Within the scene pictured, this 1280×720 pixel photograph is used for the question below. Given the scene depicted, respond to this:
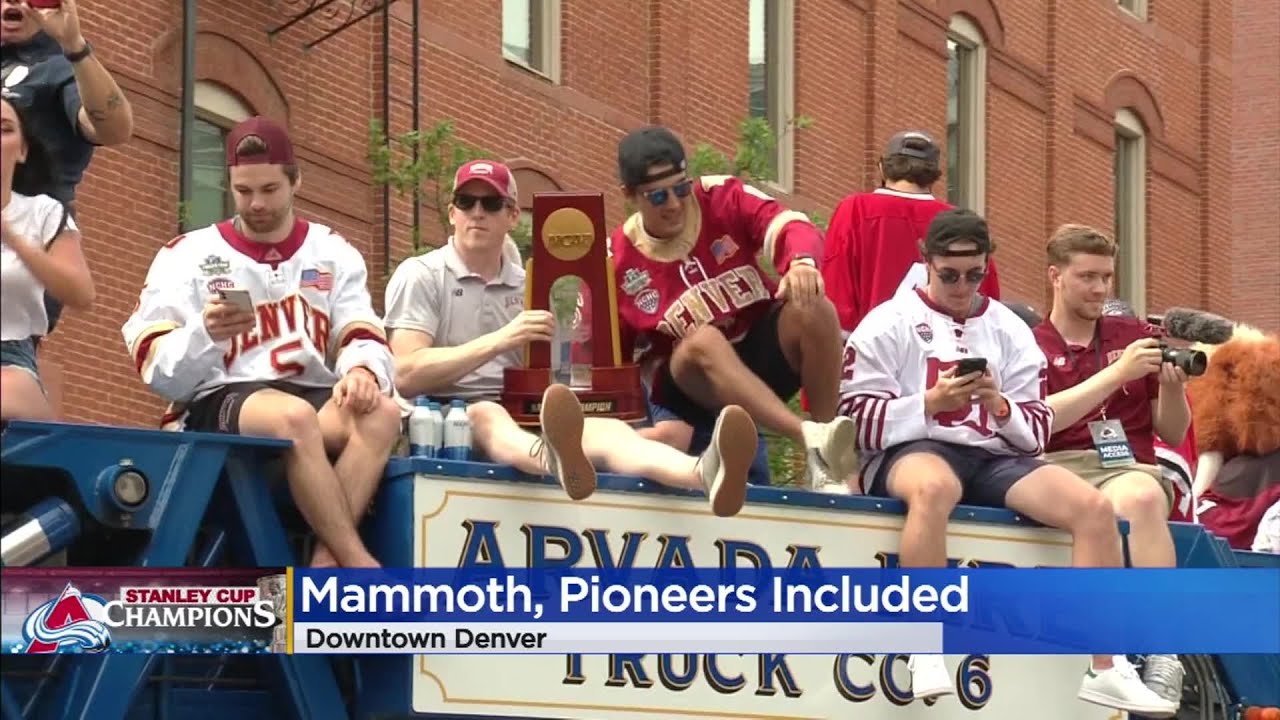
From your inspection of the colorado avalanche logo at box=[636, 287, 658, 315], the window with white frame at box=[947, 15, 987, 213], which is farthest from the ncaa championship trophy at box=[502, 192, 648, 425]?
the window with white frame at box=[947, 15, 987, 213]

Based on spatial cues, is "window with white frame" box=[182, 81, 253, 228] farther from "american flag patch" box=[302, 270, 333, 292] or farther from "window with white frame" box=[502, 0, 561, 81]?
"american flag patch" box=[302, 270, 333, 292]

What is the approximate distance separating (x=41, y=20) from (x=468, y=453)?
67.2 inches

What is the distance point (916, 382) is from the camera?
8992 millimetres

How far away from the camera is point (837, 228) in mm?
10109

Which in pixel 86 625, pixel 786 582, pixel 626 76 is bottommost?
pixel 86 625

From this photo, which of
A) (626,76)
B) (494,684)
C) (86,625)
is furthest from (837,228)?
(626,76)

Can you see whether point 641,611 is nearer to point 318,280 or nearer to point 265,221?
point 318,280

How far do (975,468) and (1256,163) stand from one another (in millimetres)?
30698

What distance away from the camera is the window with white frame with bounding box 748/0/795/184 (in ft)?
Answer: 78.5

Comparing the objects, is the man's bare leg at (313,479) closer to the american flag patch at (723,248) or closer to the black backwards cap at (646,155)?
the black backwards cap at (646,155)

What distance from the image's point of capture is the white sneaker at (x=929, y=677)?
8.22 metres

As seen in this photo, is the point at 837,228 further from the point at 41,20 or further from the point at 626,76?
the point at 626,76

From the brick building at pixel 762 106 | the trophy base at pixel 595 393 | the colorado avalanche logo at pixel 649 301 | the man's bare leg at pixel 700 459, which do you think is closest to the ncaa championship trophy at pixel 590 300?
the trophy base at pixel 595 393

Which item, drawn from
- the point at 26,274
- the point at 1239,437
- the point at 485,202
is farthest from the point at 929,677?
the point at 1239,437
